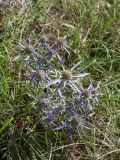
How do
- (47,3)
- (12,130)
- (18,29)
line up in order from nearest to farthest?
(12,130), (18,29), (47,3)

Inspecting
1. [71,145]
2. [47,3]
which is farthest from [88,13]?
[71,145]

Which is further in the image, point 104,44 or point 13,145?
point 104,44

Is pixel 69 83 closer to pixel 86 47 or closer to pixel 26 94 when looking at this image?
pixel 26 94

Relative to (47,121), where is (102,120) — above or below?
below

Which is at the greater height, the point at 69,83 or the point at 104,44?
the point at 69,83

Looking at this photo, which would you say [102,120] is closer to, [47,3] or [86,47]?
[86,47]

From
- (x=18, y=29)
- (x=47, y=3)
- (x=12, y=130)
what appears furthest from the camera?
(x=47, y=3)

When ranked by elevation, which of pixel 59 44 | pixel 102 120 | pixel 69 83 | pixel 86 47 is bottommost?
pixel 102 120

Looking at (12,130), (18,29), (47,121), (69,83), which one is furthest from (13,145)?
(18,29)

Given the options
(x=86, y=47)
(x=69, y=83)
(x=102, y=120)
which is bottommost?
(x=102, y=120)
